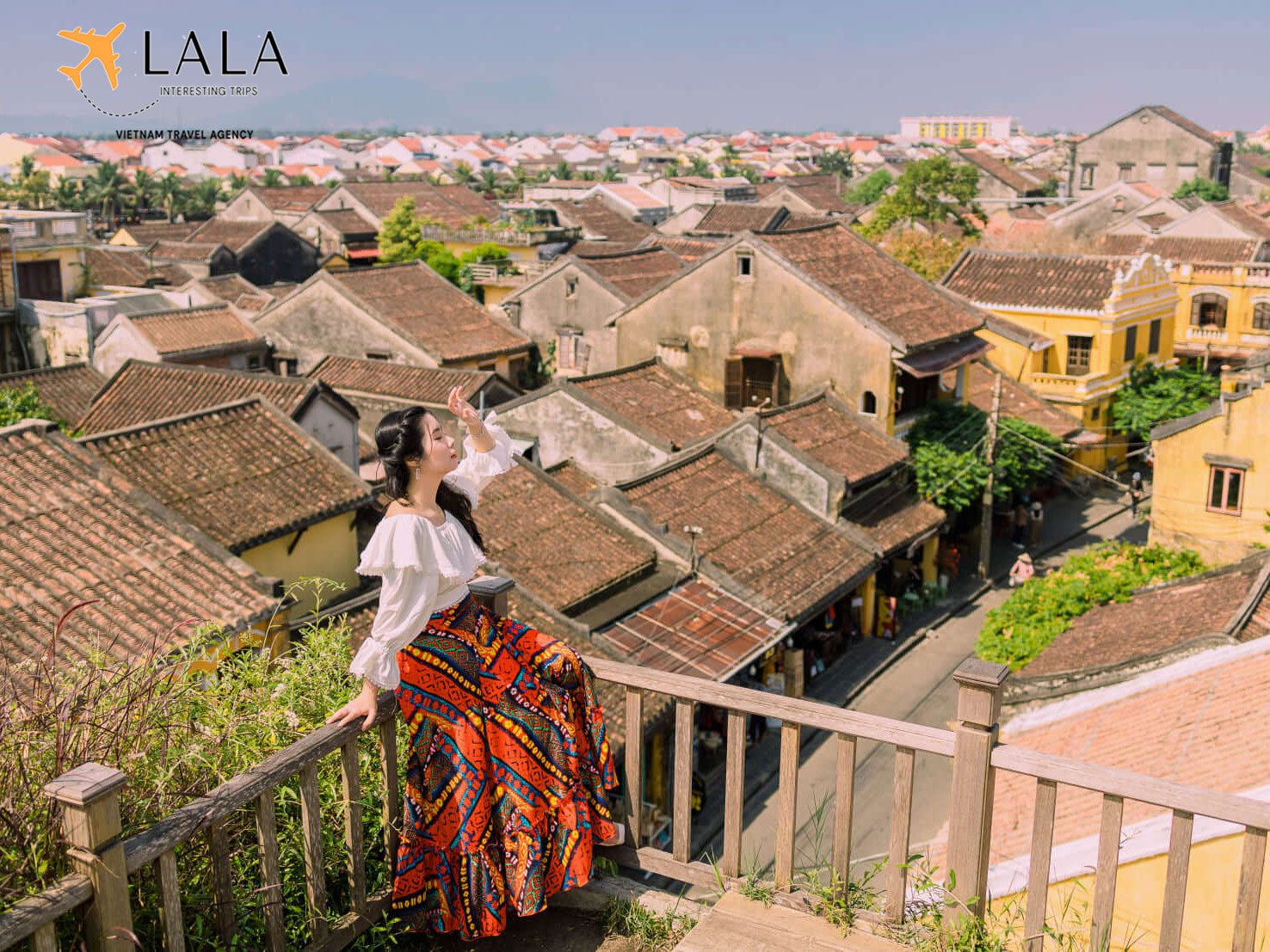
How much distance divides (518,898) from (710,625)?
12050 mm

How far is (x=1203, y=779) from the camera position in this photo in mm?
8711

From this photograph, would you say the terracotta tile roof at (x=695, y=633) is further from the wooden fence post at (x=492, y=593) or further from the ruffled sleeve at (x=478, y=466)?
the ruffled sleeve at (x=478, y=466)

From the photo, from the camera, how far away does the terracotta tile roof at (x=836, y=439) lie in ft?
70.8

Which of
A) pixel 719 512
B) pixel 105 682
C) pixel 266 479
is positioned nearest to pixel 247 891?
pixel 105 682

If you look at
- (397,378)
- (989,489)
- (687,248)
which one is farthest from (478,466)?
(687,248)

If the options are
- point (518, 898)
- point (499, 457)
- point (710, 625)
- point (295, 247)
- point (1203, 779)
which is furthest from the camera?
point (295, 247)

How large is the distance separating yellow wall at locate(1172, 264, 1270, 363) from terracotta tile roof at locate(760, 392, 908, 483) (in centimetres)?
1842

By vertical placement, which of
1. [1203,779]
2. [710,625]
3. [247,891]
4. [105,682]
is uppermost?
[105,682]

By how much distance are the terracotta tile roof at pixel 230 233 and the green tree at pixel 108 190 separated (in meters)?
24.9

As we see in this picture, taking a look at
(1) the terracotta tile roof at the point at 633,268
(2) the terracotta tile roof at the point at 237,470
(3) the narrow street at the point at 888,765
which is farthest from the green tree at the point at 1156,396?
(2) the terracotta tile roof at the point at 237,470

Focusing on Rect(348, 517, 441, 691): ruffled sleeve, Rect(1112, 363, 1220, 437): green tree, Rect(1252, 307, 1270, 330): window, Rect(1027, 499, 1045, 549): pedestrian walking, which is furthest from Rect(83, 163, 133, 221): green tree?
Rect(348, 517, 441, 691): ruffled sleeve

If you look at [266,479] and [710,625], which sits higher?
[266,479]

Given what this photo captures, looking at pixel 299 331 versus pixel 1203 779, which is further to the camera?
pixel 299 331

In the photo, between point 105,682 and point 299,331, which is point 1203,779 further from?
point 299,331
